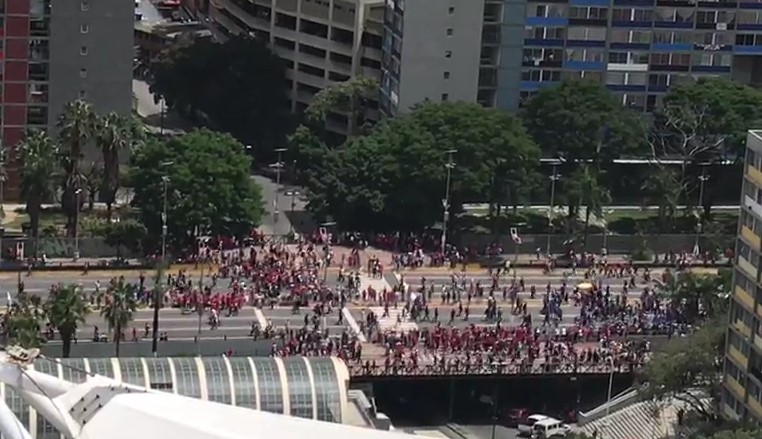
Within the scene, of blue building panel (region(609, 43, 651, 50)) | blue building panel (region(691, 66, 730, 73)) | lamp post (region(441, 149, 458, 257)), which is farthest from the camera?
blue building panel (region(691, 66, 730, 73))

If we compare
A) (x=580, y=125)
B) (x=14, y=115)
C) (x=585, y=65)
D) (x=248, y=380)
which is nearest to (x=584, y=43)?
(x=585, y=65)

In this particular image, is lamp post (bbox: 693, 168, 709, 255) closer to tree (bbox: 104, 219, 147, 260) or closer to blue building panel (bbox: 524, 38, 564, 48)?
blue building panel (bbox: 524, 38, 564, 48)

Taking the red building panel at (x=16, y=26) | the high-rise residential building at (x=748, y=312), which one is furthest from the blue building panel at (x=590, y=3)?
the high-rise residential building at (x=748, y=312)

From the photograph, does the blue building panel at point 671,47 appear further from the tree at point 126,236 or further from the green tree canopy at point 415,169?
the tree at point 126,236

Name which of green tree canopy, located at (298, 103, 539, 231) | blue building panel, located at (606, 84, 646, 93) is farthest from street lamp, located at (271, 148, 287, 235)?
blue building panel, located at (606, 84, 646, 93)

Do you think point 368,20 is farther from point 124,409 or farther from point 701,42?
point 124,409

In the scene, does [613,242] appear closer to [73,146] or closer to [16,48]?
[73,146]

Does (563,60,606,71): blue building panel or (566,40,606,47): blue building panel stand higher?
(566,40,606,47): blue building panel
